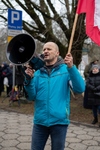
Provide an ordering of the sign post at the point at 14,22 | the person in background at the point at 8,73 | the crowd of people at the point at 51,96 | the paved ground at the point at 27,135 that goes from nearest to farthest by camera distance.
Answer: the crowd of people at the point at 51,96
the paved ground at the point at 27,135
the sign post at the point at 14,22
the person in background at the point at 8,73

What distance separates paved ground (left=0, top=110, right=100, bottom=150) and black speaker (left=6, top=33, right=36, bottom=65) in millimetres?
2326

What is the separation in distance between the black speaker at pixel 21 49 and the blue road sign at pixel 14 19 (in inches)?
212

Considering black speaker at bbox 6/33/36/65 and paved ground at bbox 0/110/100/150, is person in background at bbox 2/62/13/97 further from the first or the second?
black speaker at bbox 6/33/36/65

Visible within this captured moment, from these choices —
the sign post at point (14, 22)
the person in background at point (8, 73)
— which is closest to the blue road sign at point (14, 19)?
the sign post at point (14, 22)

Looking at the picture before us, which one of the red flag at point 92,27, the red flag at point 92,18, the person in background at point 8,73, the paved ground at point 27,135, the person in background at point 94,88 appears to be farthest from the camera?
the person in background at point 8,73

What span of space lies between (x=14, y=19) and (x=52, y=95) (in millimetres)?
5756

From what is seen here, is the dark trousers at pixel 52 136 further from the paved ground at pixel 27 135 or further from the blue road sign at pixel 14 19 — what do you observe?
the blue road sign at pixel 14 19

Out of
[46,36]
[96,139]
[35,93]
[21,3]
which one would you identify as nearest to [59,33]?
[46,36]

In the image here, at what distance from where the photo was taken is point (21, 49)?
2.79 meters

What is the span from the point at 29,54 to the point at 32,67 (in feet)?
0.46

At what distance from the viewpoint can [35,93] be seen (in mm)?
2936

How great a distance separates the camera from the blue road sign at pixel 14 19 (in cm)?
806

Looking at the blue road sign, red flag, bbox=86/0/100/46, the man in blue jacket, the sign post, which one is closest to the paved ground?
the man in blue jacket

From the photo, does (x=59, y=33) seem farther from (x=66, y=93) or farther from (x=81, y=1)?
(x=66, y=93)
